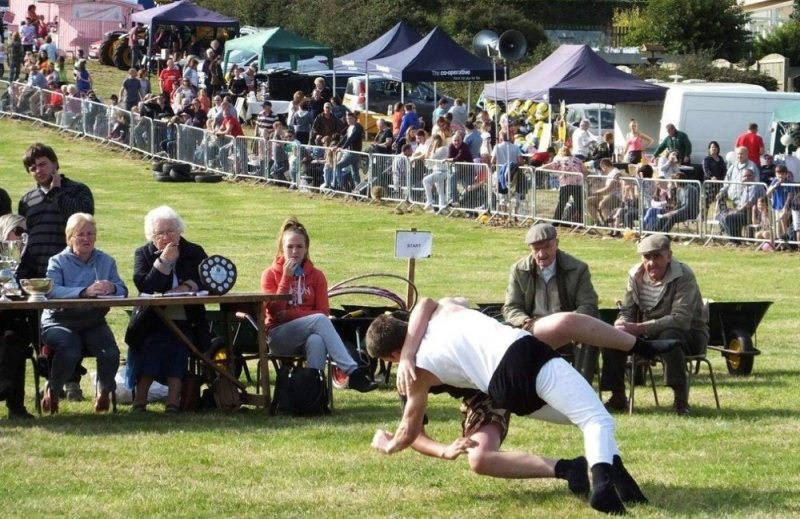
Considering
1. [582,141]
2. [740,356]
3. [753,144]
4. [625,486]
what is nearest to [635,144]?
[582,141]

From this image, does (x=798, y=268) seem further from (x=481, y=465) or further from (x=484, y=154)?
(x=481, y=465)

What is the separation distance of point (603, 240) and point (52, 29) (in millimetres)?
37067

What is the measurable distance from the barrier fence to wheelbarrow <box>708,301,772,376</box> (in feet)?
30.4

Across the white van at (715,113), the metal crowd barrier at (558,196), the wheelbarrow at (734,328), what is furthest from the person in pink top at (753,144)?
the wheelbarrow at (734,328)

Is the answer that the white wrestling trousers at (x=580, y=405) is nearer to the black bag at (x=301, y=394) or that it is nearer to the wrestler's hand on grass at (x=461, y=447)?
the wrestler's hand on grass at (x=461, y=447)

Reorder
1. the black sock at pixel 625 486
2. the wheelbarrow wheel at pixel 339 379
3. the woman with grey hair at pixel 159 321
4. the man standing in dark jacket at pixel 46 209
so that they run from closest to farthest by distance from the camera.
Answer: the black sock at pixel 625 486 → the woman with grey hair at pixel 159 321 → the man standing in dark jacket at pixel 46 209 → the wheelbarrow wheel at pixel 339 379

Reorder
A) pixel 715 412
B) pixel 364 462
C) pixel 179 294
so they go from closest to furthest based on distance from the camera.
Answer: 1. pixel 364 462
2. pixel 179 294
3. pixel 715 412

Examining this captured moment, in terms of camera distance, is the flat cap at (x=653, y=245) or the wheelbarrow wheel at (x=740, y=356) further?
the wheelbarrow wheel at (x=740, y=356)

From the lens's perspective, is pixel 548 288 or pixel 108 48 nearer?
pixel 548 288

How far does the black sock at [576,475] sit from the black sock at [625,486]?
8.2 inches

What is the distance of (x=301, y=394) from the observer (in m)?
10.1

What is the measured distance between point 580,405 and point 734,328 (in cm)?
604

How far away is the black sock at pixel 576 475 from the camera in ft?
23.6

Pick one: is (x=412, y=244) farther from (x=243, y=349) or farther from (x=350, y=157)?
(x=350, y=157)
